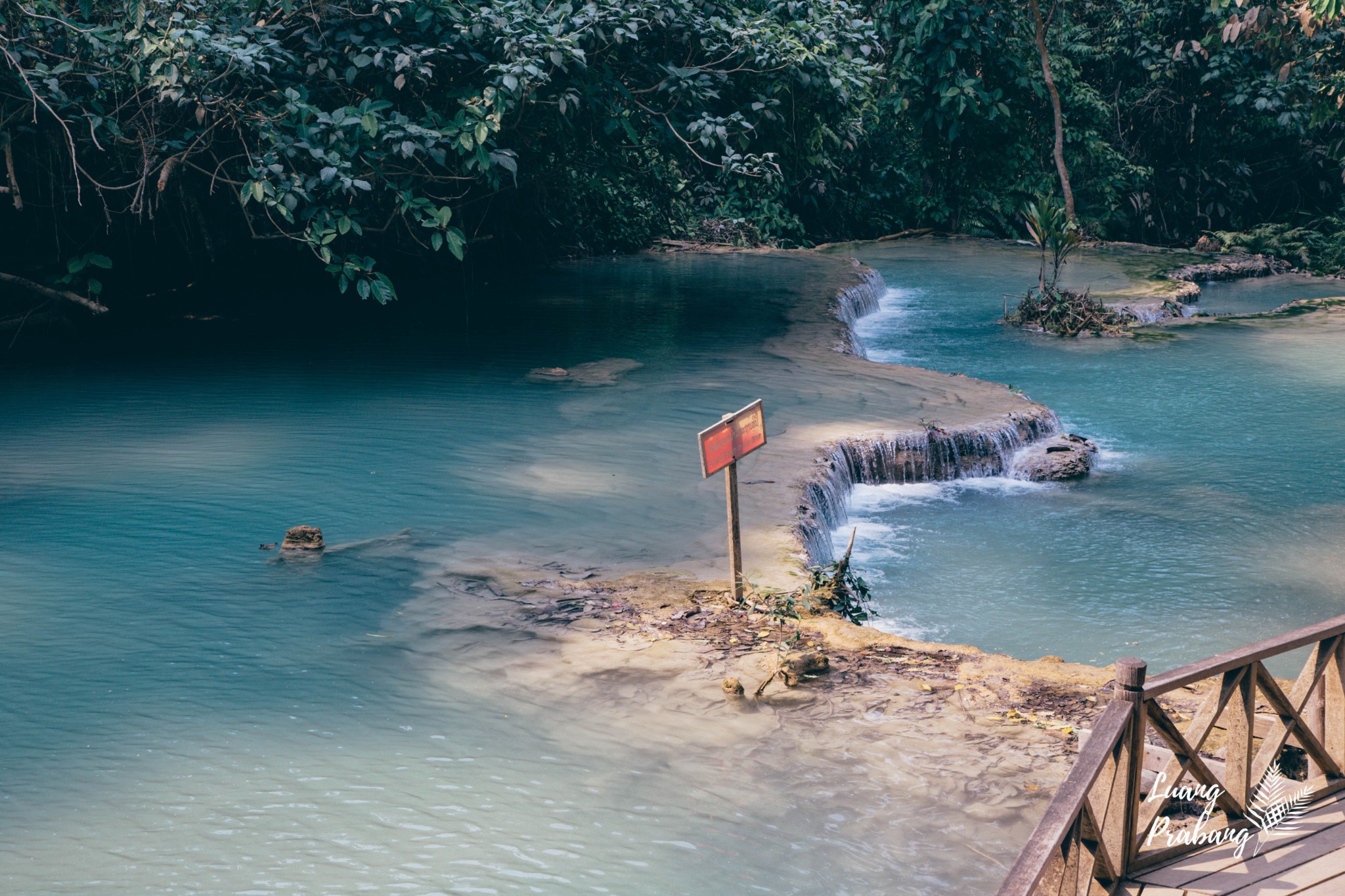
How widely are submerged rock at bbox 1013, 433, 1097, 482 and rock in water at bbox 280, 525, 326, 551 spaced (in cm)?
689

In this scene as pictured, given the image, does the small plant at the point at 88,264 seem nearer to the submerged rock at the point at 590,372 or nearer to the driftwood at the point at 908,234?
the submerged rock at the point at 590,372

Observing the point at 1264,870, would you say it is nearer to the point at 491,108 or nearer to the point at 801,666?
the point at 801,666

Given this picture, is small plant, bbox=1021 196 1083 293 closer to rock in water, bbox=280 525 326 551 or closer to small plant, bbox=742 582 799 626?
small plant, bbox=742 582 799 626

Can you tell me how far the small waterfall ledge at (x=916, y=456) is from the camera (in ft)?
33.4

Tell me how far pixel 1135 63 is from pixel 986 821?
25425 mm

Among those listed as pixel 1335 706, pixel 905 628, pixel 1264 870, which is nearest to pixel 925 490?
pixel 905 628

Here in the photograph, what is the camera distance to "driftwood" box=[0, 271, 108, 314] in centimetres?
1312

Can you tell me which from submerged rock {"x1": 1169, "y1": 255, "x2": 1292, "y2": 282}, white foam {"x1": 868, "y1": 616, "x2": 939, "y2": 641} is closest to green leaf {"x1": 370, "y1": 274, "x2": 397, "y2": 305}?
white foam {"x1": 868, "y1": 616, "x2": 939, "y2": 641}

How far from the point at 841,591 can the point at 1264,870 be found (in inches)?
152

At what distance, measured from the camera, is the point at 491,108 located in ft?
42.3

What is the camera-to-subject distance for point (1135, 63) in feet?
86.8

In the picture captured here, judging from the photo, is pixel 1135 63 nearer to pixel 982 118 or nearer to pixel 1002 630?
pixel 982 118

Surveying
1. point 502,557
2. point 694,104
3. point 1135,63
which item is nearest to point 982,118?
point 1135,63

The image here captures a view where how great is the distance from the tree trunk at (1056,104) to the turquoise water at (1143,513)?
857 centimetres
